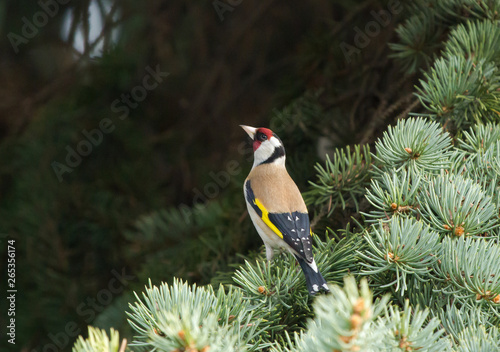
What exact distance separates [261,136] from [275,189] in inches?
13.6

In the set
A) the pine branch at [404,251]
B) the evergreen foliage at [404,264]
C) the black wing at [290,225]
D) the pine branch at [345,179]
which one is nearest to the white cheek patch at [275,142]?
the black wing at [290,225]

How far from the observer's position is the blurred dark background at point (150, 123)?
95.4 inches

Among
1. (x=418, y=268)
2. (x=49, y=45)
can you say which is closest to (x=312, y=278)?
(x=418, y=268)

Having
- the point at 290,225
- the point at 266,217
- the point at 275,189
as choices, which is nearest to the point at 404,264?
the point at 290,225

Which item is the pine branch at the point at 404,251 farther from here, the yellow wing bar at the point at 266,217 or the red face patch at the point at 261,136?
the red face patch at the point at 261,136

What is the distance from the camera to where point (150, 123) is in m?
3.17

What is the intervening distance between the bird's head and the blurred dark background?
10 cm

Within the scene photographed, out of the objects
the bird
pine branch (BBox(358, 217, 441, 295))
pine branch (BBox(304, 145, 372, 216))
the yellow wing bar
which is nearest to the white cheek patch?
the bird

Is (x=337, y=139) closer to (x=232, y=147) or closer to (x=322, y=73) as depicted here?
(x=322, y=73)

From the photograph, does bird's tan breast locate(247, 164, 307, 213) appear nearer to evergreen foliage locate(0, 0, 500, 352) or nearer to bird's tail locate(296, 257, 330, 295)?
evergreen foliage locate(0, 0, 500, 352)

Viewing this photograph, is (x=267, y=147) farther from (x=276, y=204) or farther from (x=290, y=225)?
(x=290, y=225)

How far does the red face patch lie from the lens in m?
2.45

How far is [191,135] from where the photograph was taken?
318cm

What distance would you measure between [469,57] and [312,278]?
102cm
